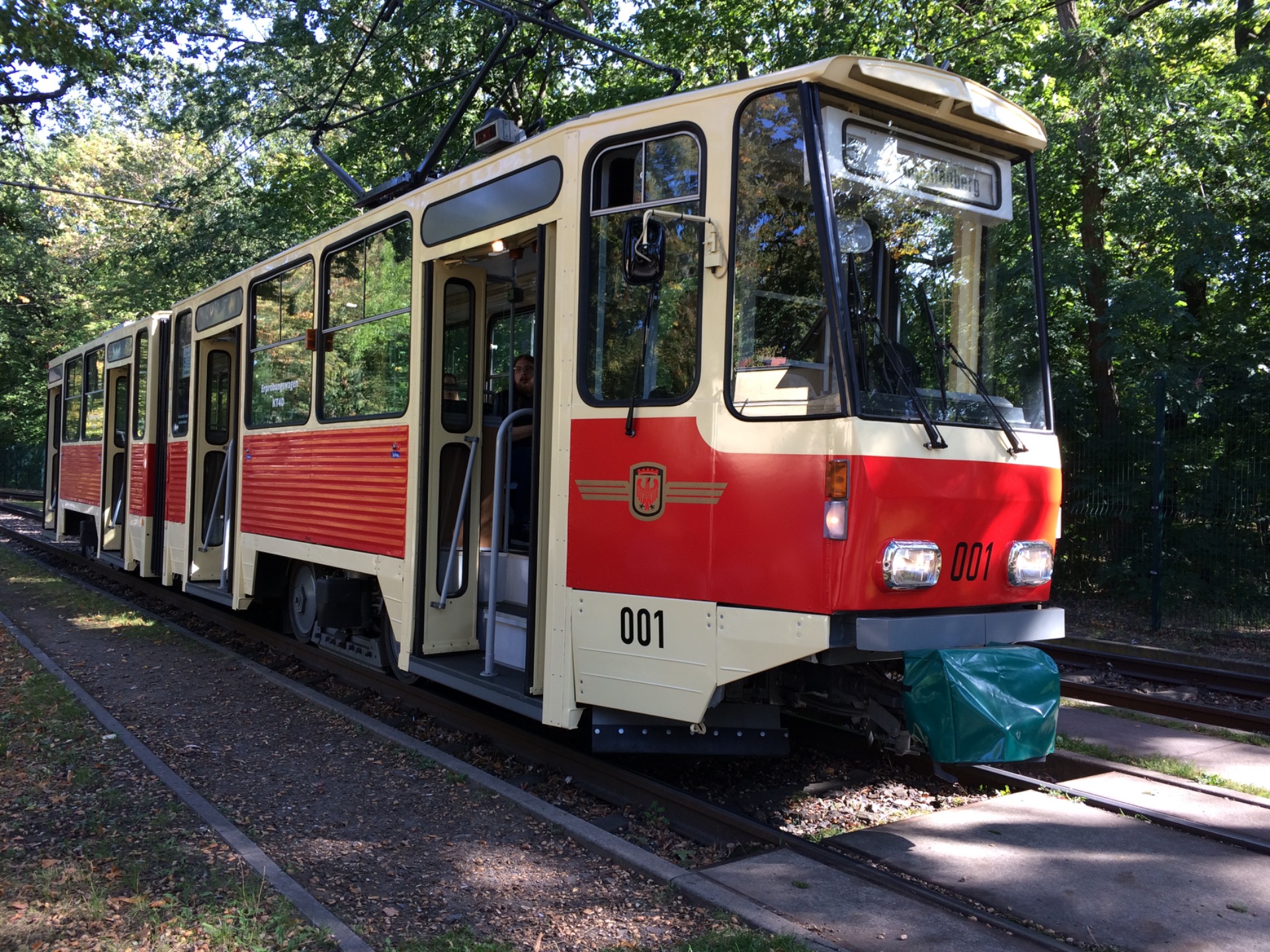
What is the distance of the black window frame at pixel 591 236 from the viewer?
4551mm

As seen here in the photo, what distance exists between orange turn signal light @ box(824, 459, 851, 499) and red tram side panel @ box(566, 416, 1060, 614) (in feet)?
0.08

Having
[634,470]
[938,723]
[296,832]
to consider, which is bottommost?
[296,832]

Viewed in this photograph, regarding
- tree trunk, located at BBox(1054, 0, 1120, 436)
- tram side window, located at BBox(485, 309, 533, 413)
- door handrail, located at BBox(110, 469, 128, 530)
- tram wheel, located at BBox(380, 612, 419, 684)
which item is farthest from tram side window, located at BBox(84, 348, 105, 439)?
tree trunk, located at BBox(1054, 0, 1120, 436)

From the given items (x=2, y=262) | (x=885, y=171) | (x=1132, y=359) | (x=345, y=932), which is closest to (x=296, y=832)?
(x=345, y=932)

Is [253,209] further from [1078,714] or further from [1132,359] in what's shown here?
[1078,714]

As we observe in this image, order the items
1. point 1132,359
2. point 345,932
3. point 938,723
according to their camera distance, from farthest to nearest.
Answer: point 1132,359, point 938,723, point 345,932

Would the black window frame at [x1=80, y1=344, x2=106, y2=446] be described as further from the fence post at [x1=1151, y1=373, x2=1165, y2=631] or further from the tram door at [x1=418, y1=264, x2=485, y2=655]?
the fence post at [x1=1151, y1=373, x2=1165, y2=631]

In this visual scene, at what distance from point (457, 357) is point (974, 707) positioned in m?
3.88

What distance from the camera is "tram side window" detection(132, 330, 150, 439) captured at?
1177cm

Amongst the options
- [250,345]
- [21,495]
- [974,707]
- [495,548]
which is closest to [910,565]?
[974,707]

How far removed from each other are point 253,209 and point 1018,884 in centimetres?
2100

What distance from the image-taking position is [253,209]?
21266 mm

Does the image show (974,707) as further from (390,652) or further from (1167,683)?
(1167,683)

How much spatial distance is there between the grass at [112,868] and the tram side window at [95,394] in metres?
8.95
